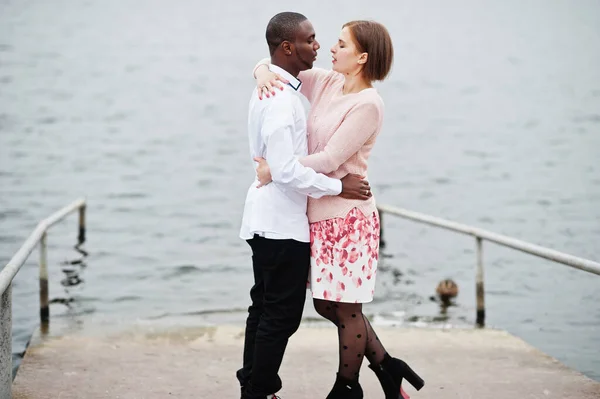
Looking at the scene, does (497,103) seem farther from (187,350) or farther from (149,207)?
(187,350)

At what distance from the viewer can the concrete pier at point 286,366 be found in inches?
208

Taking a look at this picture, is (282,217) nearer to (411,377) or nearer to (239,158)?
(411,377)

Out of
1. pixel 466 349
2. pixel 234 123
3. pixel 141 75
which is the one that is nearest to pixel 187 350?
pixel 466 349

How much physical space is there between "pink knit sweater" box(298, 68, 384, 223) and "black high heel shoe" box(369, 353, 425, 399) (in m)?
0.70

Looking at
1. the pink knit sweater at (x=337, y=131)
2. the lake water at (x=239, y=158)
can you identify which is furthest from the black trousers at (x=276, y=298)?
the lake water at (x=239, y=158)

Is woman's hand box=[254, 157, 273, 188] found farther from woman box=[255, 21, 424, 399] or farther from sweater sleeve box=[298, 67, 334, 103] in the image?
sweater sleeve box=[298, 67, 334, 103]

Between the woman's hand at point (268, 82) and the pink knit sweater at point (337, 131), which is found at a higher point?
the woman's hand at point (268, 82)

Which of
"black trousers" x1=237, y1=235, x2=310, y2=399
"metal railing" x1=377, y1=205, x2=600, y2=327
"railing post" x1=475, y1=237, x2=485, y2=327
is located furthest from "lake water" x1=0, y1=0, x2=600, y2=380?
"black trousers" x1=237, y1=235, x2=310, y2=399

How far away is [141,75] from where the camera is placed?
1750 inches

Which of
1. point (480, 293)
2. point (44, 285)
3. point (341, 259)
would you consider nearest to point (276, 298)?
point (341, 259)

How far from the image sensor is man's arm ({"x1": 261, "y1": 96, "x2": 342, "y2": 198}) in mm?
4316

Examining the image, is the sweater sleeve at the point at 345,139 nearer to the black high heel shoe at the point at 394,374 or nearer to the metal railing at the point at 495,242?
the black high heel shoe at the point at 394,374

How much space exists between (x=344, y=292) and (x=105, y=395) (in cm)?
140

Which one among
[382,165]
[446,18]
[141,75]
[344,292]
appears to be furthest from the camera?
[446,18]
